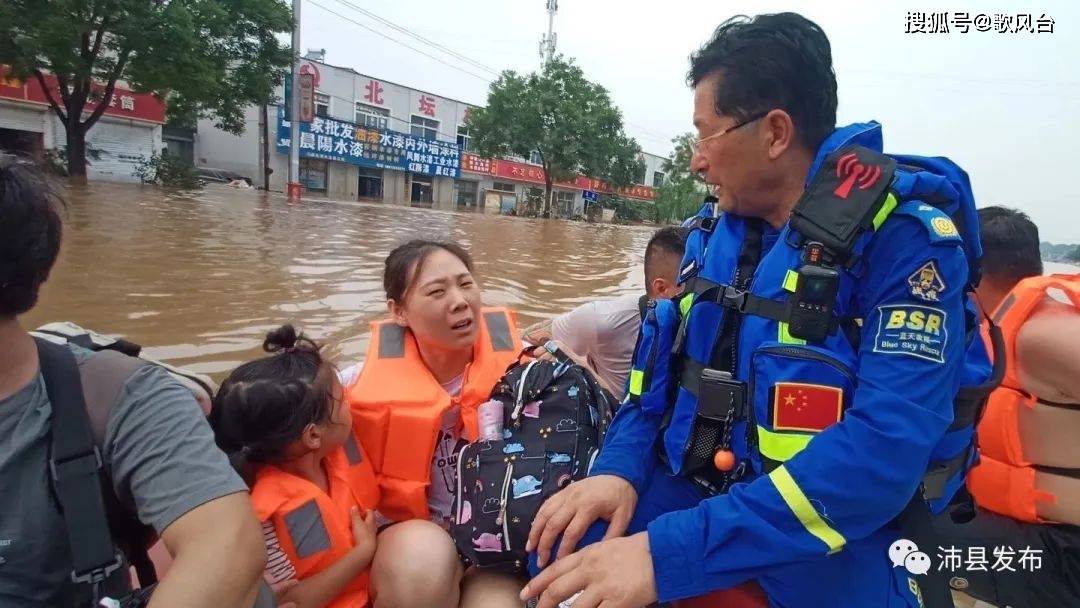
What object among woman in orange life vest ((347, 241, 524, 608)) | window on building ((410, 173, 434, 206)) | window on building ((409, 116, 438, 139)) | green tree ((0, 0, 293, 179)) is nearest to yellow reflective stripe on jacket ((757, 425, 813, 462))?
woman in orange life vest ((347, 241, 524, 608))

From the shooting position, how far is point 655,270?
317 cm

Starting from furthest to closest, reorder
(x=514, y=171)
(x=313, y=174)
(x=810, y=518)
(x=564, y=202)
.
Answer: (x=564, y=202) → (x=514, y=171) → (x=313, y=174) → (x=810, y=518)

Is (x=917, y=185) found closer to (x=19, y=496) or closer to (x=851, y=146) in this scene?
(x=851, y=146)

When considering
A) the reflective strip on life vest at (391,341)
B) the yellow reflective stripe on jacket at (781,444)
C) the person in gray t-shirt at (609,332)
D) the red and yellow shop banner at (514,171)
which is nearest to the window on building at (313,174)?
the red and yellow shop banner at (514,171)

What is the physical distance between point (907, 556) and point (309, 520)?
1466mm

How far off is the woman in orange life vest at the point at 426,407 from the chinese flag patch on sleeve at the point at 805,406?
1.03 m

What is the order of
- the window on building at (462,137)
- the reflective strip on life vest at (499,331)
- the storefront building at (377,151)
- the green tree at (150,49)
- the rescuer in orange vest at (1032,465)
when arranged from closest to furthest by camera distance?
the rescuer in orange vest at (1032,465) < the reflective strip on life vest at (499,331) < the green tree at (150,49) < the storefront building at (377,151) < the window on building at (462,137)

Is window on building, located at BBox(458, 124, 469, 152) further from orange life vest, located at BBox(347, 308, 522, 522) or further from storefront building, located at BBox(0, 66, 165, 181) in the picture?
orange life vest, located at BBox(347, 308, 522, 522)

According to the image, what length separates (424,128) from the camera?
3616 centimetres

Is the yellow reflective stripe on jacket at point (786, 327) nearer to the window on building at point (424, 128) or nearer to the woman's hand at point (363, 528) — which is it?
the woman's hand at point (363, 528)

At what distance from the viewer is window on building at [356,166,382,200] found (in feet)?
108

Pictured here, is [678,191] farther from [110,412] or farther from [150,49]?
[110,412]

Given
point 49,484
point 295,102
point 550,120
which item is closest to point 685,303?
point 49,484

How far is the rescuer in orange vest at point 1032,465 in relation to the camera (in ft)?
6.21
